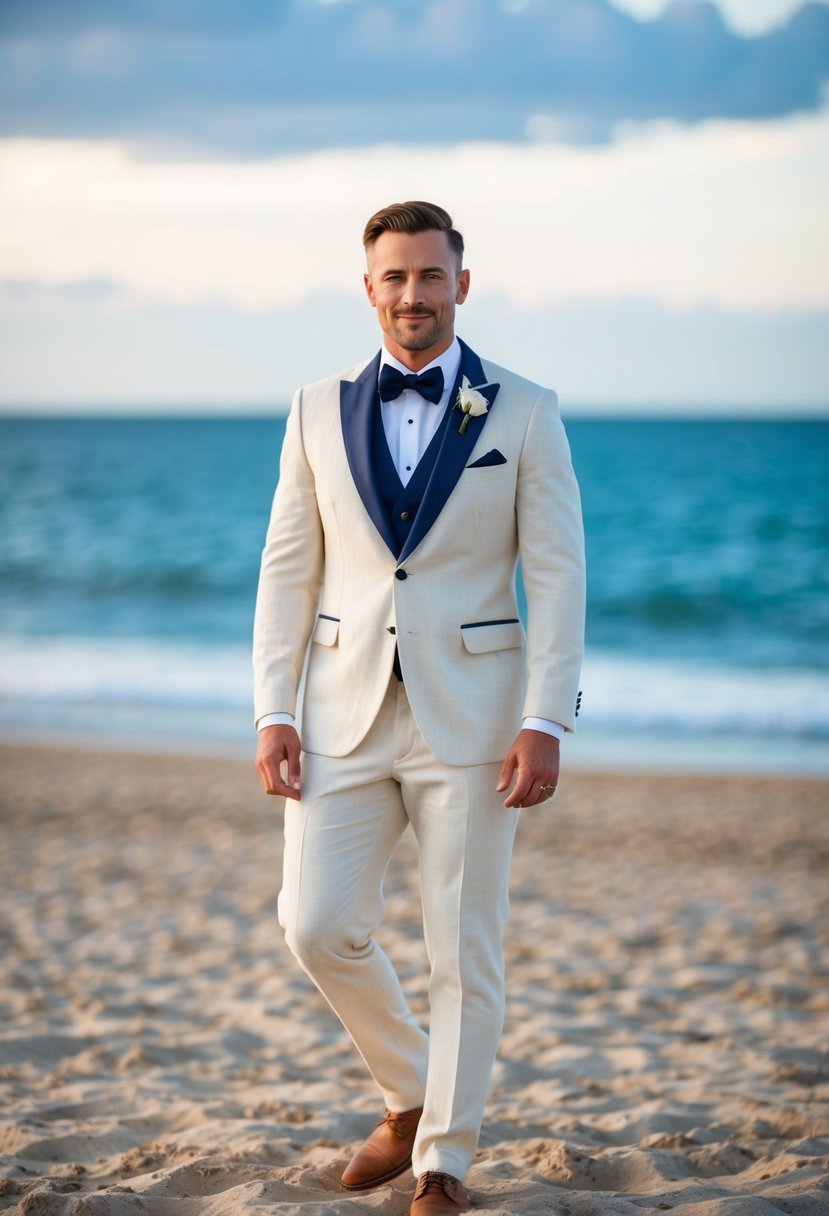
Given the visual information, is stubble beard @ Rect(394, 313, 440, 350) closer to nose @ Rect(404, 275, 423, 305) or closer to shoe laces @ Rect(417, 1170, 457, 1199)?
nose @ Rect(404, 275, 423, 305)

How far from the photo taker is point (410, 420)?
265cm

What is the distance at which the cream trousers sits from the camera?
2561 millimetres

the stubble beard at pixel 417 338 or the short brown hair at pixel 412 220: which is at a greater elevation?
the short brown hair at pixel 412 220

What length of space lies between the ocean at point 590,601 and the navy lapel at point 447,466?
6209mm

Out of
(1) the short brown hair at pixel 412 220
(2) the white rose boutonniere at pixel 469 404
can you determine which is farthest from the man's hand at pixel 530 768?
(1) the short brown hair at pixel 412 220

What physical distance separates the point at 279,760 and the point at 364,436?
68 cm

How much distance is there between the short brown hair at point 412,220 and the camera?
8.43 ft

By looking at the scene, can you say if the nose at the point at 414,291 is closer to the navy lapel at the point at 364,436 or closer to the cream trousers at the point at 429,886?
the navy lapel at the point at 364,436

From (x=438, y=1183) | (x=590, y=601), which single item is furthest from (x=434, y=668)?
(x=590, y=601)

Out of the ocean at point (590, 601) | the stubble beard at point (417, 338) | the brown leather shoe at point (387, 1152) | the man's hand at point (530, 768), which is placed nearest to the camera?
the man's hand at point (530, 768)

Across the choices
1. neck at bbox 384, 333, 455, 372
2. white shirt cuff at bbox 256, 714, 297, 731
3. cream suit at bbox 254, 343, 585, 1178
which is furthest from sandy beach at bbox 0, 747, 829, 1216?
neck at bbox 384, 333, 455, 372

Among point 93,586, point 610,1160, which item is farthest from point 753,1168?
point 93,586

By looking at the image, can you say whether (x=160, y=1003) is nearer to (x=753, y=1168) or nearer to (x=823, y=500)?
(x=753, y=1168)

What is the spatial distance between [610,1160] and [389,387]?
1802mm
